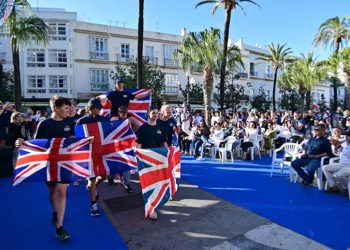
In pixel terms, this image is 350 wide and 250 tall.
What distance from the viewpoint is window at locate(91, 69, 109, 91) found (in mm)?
31719

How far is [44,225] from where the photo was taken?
4.89 metres

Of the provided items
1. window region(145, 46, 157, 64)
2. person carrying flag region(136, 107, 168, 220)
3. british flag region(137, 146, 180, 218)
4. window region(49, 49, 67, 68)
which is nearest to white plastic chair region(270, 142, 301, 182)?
person carrying flag region(136, 107, 168, 220)

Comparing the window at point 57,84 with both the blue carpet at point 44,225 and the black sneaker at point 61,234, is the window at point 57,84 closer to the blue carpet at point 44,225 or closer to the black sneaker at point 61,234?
the blue carpet at point 44,225

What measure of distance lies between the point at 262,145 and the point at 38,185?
8.30 m

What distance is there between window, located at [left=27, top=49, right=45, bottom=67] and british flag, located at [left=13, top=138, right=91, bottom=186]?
2897cm

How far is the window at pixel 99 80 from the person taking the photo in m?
31.7

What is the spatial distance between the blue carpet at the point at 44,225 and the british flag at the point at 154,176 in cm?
73

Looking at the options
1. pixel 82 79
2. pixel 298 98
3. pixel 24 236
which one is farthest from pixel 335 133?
pixel 298 98

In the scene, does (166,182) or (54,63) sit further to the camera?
(54,63)

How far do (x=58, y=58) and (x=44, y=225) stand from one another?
93.7 ft

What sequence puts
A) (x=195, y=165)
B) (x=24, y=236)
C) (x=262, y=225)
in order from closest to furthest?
(x=24, y=236), (x=262, y=225), (x=195, y=165)

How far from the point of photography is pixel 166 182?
5.25 meters

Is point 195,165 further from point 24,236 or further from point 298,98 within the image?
point 298,98

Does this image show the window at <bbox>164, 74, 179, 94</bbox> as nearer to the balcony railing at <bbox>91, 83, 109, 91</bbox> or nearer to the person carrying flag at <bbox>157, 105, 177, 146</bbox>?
the balcony railing at <bbox>91, 83, 109, 91</bbox>
